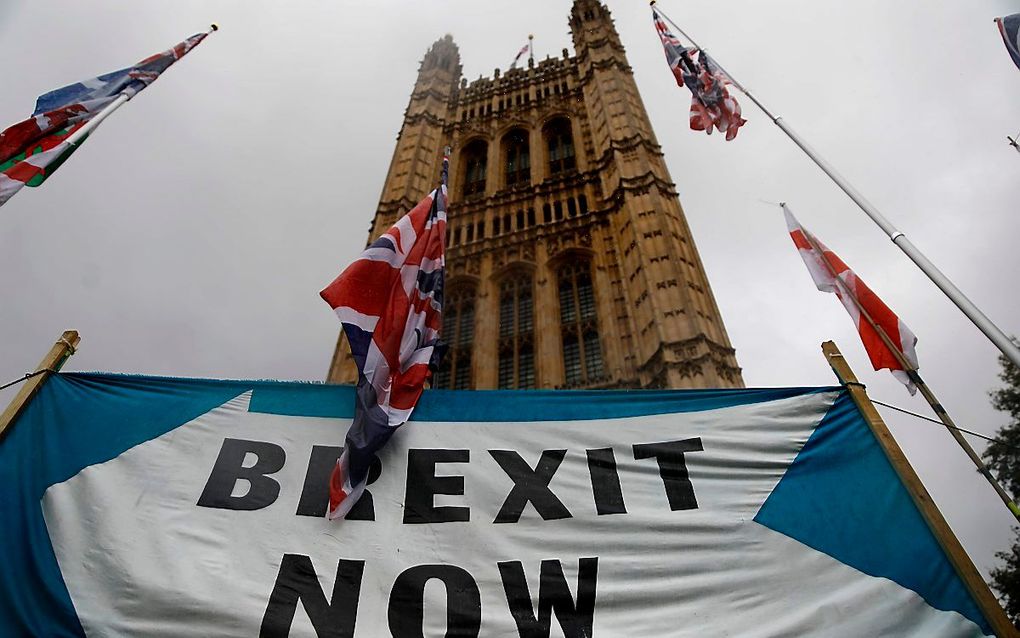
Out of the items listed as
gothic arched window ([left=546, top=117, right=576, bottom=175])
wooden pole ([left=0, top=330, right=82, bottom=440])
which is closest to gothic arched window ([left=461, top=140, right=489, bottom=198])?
gothic arched window ([left=546, top=117, right=576, bottom=175])

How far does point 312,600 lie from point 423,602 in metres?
0.72

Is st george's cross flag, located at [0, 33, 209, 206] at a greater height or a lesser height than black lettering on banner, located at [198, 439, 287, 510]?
greater

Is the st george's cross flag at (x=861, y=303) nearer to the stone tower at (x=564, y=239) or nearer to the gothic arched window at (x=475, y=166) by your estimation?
the stone tower at (x=564, y=239)

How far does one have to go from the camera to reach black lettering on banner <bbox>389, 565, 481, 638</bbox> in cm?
372

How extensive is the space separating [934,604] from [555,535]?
2324mm

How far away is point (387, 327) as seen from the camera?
5.59 metres

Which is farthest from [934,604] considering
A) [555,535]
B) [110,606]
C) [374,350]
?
[110,606]

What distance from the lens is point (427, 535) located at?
4.21 metres

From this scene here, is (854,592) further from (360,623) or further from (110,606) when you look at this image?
(110,606)

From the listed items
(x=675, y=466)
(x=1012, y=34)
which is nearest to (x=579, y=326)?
(x=1012, y=34)

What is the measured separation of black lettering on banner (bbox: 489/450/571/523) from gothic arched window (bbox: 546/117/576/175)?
25398 millimetres

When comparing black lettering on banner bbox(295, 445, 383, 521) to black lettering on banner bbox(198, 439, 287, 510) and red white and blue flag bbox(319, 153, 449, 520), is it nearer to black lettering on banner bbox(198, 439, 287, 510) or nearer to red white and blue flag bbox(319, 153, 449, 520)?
red white and blue flag bbox(319, 153, 449, 520)

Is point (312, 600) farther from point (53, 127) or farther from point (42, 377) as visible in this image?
point (53, 127)

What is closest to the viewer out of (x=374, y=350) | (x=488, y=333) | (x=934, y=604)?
(x=934, y=604)
